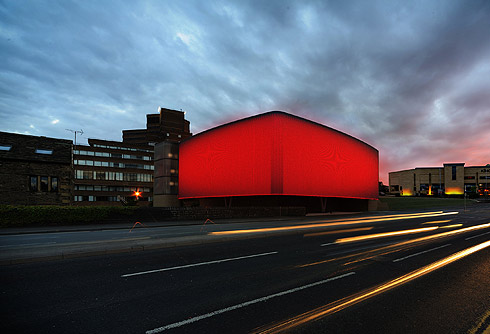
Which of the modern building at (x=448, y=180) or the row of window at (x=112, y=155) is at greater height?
the row of window at (x=112, y=155)

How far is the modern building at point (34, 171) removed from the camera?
2505 centimetres

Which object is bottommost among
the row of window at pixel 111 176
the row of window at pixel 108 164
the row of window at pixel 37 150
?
the row of window at pixel 111 176

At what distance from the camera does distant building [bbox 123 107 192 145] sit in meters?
123

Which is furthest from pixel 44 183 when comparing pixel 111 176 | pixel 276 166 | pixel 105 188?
pixel 111 176

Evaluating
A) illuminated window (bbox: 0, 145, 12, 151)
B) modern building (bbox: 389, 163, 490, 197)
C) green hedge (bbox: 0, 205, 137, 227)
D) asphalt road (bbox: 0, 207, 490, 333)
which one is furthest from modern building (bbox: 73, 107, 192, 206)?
modern building (bbox: 389, 163, 490, 197)

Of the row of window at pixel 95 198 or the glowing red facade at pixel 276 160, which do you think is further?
the row of window at pixel 95 198

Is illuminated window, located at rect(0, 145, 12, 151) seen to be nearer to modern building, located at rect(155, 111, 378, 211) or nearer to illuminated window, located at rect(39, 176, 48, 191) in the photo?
illuminated window, located at rect(39, 176, 48, 191)

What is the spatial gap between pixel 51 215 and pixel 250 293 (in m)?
19.8

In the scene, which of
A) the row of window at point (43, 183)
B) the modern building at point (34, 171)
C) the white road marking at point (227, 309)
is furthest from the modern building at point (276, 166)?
the white road marking at point (227, 309)

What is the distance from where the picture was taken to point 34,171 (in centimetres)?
2634

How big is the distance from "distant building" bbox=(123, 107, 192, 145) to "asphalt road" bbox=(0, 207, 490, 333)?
121 metres

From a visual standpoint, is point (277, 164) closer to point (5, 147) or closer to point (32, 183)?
point (32, 183)

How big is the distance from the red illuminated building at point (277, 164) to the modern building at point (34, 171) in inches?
730

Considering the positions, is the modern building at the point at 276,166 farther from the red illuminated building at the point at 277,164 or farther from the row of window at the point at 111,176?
the row of window at the point at 111,176
